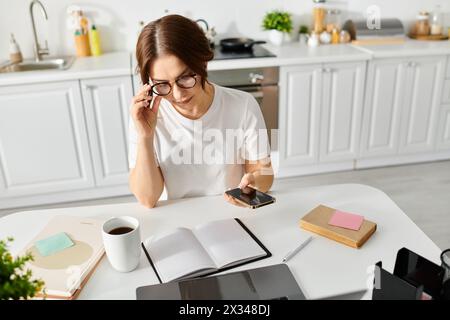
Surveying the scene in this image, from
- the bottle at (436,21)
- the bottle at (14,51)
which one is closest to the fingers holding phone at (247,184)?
the bottle at (14,51)

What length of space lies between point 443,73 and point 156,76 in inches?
102

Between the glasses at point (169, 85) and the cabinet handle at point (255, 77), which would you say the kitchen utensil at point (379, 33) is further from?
the glasses at point (169, 85)

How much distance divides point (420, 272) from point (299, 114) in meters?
Result: 2.28

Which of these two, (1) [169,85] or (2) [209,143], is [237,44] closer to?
(2) [209,143]

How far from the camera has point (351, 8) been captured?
11.5 feet

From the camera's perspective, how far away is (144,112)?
141 centimetres

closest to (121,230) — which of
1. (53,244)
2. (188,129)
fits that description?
(53,244)

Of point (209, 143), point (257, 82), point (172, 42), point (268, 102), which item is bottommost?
point (268, 102)

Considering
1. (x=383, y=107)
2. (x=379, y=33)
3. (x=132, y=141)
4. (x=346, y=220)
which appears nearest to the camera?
(x=346, y=220)

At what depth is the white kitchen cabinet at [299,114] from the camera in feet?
9.82

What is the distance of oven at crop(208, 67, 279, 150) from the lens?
9.55 feet

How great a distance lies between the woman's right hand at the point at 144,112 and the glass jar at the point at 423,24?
278cm

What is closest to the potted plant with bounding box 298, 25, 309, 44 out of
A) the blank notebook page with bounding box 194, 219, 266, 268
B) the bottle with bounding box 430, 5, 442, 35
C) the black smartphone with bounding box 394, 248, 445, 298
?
the bottle with bounding box 430, 5, 442, 35
